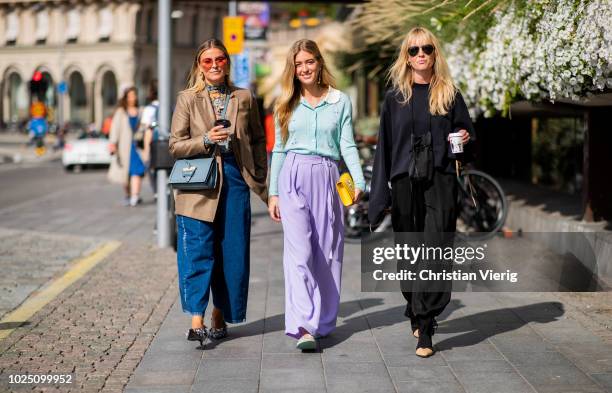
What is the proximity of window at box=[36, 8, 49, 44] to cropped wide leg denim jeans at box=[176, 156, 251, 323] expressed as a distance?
81.1 m

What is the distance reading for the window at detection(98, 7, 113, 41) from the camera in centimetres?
8144

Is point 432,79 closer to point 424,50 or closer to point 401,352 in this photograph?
point 424,50

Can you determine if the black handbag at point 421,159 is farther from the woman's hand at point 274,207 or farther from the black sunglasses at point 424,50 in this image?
the woman's hand at point 274,207

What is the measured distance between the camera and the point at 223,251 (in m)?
6.24

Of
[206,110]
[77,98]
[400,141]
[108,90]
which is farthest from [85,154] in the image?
[77,98]

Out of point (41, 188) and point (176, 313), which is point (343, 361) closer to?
point (176, 313)

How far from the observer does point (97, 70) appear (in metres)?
80.5

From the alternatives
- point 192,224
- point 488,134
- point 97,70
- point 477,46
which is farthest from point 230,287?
point 97,70

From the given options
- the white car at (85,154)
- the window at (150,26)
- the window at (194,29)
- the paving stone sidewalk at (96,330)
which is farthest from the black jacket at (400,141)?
the window at (194,29)

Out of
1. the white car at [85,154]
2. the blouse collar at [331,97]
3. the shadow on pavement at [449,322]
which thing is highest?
the blouse collar at [331,97]

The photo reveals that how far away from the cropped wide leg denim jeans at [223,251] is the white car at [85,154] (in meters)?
22.9

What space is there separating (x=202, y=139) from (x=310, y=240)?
89cm

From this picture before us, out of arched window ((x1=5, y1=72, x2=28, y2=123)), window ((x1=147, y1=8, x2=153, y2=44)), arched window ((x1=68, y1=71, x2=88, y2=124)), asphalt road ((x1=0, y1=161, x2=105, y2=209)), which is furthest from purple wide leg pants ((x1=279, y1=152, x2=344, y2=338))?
arched window ((x1=5, y1=72, x2=28, y2=123))

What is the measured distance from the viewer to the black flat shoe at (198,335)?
6041 millimetres
